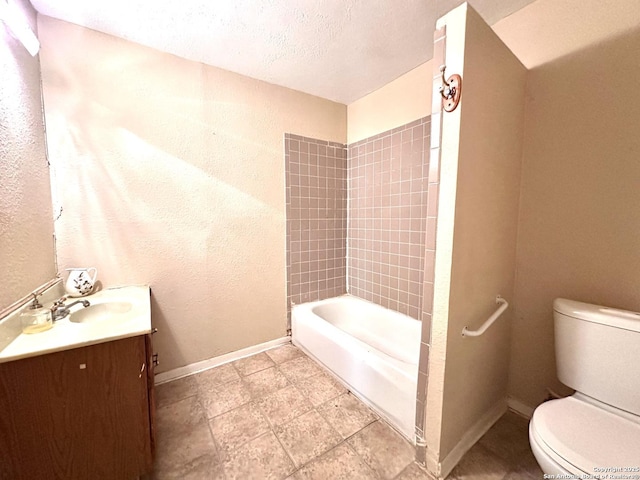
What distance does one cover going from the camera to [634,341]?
3.25 feet

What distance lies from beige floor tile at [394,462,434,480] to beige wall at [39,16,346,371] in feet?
4.76

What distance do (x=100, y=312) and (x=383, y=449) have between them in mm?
1777

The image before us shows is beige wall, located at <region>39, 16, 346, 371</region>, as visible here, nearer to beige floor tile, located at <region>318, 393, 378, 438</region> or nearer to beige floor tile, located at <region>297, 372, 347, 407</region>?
beige floor tile, located at <region>297, 372, 347, 407</region>

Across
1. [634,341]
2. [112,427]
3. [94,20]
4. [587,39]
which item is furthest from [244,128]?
[634,341]

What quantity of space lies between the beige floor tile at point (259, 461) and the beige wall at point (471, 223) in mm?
745

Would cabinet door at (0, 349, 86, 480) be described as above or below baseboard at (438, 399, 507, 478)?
above

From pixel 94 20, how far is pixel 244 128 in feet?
3.28

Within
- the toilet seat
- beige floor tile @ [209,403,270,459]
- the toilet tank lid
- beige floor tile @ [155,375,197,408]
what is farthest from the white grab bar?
beige floor tile @ [155,375,197,408]

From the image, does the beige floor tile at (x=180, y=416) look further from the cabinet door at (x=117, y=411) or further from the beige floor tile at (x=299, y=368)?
the beige floor tile at (x=299, y=368)

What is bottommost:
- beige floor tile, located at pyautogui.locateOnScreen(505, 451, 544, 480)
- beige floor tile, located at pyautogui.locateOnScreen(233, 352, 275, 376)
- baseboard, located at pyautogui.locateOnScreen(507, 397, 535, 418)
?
beige floor tile, located at pyautogui.locateOnScreen(233, 352, 275, 376)

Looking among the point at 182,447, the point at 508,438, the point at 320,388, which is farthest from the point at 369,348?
the point at 182,447

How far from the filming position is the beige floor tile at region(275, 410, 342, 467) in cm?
127

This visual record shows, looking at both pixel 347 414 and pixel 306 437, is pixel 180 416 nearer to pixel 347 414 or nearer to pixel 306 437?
pixel 306 437

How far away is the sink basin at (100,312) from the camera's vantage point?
129cm
